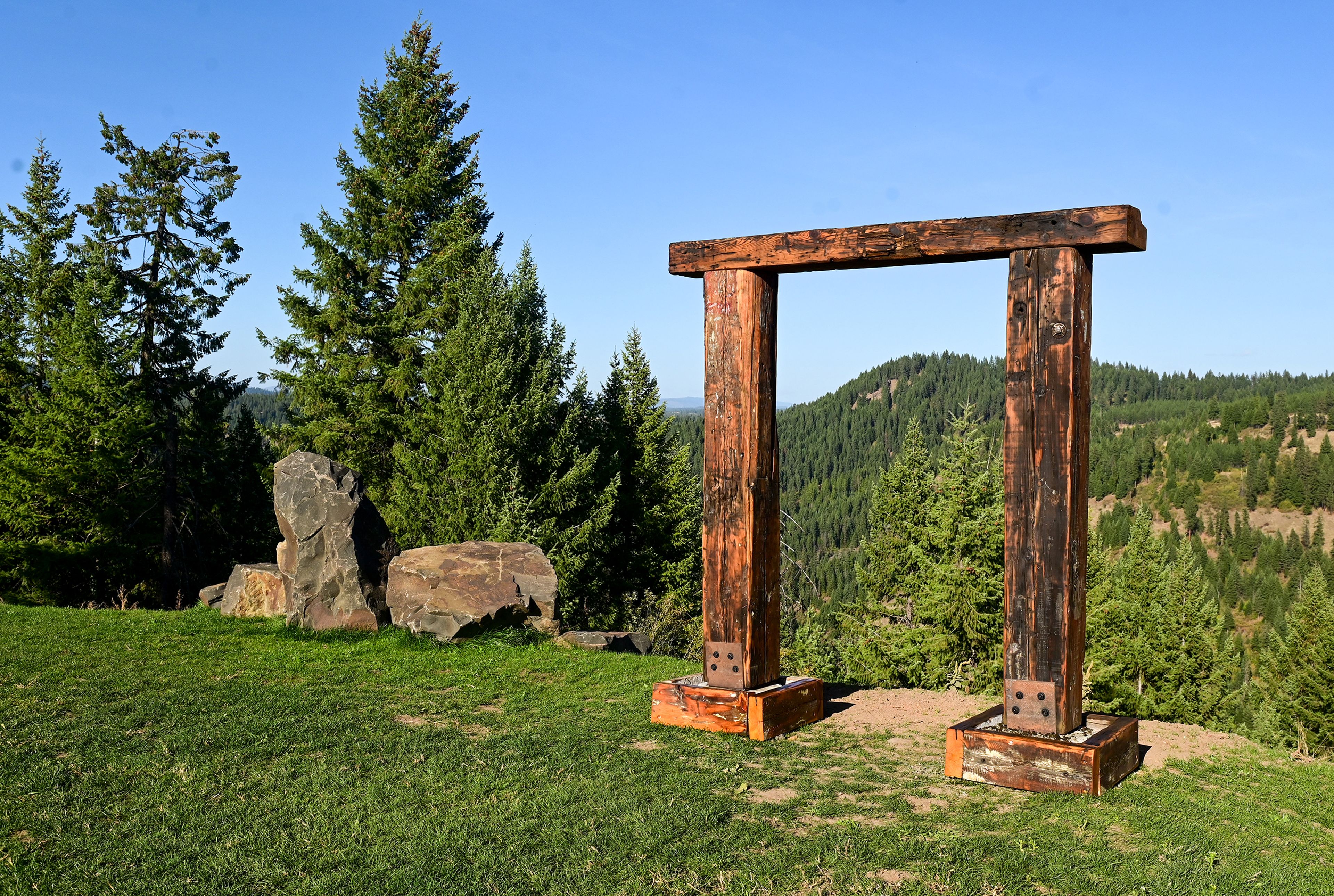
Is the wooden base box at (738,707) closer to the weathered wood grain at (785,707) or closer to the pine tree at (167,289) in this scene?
the weathered wood grain at (785,707)

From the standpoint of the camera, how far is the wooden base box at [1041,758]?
6.05 meters

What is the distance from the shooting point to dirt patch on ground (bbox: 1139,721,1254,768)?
7.26 meters

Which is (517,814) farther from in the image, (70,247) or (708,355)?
(70,247)

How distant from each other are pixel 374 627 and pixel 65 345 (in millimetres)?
18804

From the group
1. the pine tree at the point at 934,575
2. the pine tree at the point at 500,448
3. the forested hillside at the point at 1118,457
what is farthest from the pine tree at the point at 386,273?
the forested hillside at the point at 1118,457

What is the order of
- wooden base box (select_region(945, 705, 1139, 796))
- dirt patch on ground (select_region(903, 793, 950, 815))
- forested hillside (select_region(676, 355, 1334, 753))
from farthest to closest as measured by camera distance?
1. forested hillside (select_region(676, 355, 1334, 753))
2. wooden base box (select_region(945, 705, 1139, 796))
3. dirt patch on ground (select_region(903, 793, 950, 815))

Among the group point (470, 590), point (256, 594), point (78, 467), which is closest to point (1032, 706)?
point (470, 590)

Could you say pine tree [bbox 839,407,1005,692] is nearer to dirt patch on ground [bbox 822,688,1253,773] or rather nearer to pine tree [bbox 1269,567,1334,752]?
dirt patch on ground [bbox 822,688,1253,773]

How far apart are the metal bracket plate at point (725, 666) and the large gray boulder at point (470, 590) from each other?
489cm

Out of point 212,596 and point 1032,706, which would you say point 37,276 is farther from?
point 1032,706

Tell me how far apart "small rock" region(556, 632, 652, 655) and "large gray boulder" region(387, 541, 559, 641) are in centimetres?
30

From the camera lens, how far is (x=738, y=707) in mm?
7508

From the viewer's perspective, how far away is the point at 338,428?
2759cm

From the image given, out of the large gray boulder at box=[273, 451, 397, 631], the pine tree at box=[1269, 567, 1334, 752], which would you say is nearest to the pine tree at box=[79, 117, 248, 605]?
the large gray boulder at box=[273, 451, 397, 631]
